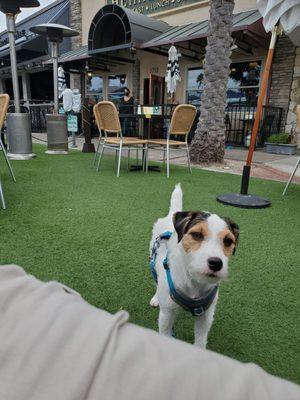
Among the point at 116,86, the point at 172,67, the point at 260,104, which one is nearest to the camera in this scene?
the point at 260,104

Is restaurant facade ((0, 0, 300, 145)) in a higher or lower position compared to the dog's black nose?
higher

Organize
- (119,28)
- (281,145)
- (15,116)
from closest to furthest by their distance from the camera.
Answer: (15,116) < (281,145) < (119,28)

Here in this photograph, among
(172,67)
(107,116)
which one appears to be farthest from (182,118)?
(172,67)

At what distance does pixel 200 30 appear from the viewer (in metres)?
9.90

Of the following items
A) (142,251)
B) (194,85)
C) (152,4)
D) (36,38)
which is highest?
(152,4)

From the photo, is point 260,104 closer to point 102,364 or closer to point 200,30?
point 102,364

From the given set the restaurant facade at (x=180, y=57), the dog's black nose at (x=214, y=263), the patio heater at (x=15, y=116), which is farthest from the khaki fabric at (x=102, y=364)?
the restaurant facade at (x=180, y=57)

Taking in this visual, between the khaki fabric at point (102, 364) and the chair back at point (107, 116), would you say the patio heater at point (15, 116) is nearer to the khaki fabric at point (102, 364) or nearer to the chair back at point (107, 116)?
the chair back at point (107, 116)

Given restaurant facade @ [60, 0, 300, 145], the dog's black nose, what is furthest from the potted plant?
the dog's black nose

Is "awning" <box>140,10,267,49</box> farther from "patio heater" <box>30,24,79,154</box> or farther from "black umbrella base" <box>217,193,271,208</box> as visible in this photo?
"black umbrella base" <box>217,193,271,208</box>

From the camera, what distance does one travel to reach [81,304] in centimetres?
63

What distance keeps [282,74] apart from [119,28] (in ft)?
22.5

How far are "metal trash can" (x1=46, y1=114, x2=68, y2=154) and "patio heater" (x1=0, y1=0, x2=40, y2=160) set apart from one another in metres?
1.15

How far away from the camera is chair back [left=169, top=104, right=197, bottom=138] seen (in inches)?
209
